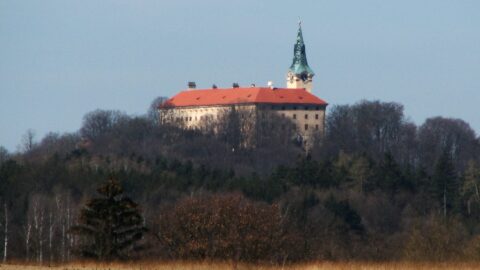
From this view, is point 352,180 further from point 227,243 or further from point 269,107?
point 269,107

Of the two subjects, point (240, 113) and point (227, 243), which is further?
point (240, 113)

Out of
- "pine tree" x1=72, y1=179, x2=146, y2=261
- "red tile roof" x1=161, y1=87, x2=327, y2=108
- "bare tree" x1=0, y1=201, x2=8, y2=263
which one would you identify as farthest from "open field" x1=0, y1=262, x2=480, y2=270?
"red tile roof" x1=161, y1=87, x2=327, y2=108

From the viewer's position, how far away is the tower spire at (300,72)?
181 meters

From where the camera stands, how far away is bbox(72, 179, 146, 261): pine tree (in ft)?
151

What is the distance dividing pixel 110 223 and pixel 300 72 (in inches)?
5358

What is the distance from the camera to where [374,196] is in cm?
9425

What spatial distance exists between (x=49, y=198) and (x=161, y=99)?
88.2m

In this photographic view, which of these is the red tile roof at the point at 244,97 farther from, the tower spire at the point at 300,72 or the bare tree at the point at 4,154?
the bare tree at the point at 4,154

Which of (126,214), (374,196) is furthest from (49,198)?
(126,214)

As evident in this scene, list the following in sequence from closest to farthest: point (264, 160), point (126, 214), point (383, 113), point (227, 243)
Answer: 1. point (126, 214)
2. point (227, 243)
3. point (264, 160)
4. point (383, 113)

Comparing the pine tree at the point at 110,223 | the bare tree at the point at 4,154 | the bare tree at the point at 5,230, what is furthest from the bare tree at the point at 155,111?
the pine tree at the point at 110,223

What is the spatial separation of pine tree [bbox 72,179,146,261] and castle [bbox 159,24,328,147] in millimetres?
104720

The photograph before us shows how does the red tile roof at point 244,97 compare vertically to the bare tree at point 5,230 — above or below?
above

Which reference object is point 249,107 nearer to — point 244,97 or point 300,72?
point 244,97
